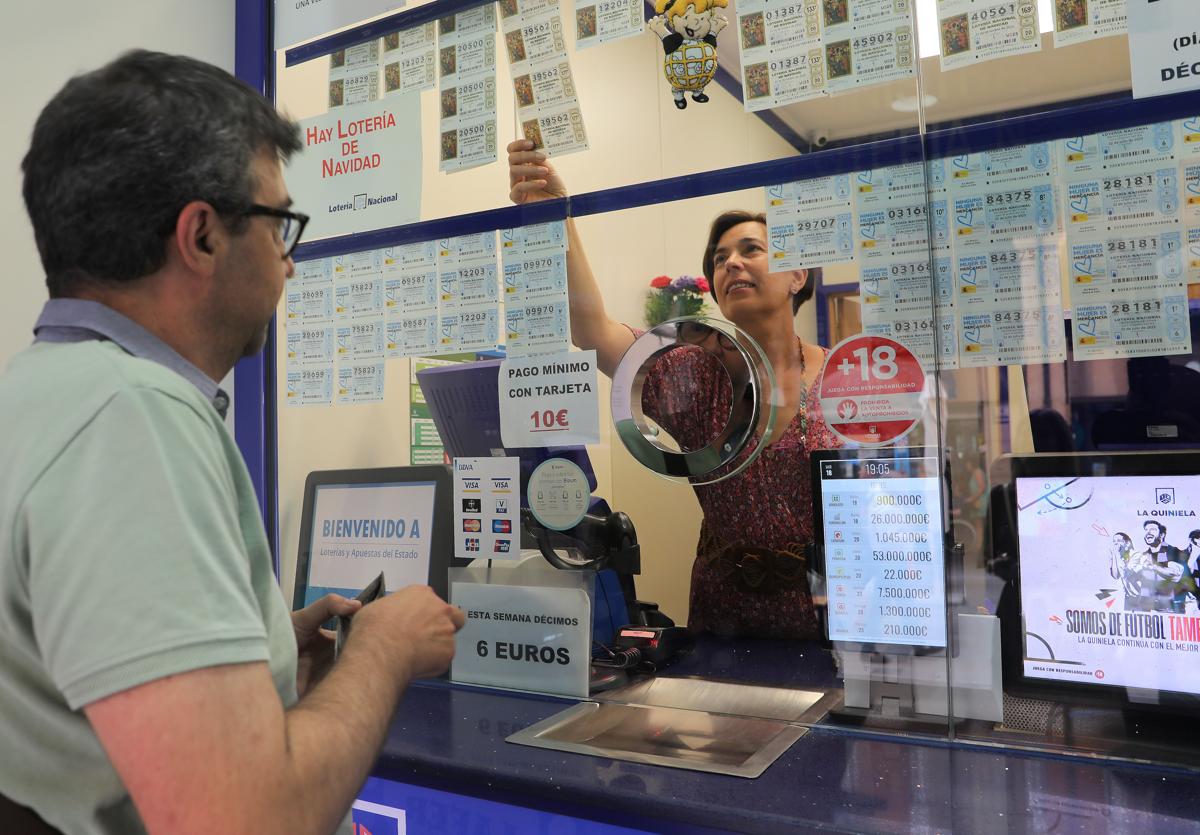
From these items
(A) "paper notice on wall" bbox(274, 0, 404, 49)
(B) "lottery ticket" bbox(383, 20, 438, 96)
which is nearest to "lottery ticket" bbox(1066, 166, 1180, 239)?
(B) "lottery ticket" bbox(383, 20, 438, 96)

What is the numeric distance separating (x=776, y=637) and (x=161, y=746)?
124 cm

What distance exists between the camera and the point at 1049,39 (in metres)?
1.34

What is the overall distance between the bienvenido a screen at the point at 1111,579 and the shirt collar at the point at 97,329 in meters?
1.09

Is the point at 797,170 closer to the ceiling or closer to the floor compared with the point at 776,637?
closer to the ceiling

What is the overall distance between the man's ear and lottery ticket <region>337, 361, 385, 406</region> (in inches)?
41.8

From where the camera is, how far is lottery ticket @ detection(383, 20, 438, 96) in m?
1.94

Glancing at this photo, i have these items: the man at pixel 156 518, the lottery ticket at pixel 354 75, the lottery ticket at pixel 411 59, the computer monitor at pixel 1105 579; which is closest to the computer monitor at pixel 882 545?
the computer monitor at pixel 1105 579

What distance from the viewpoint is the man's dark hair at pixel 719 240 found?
4.99 feet

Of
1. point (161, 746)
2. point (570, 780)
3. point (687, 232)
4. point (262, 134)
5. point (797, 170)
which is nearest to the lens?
point (161, 746)

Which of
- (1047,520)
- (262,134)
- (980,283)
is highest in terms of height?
(262,134)

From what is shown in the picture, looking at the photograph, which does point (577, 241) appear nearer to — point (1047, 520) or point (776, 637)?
point (776, 637)

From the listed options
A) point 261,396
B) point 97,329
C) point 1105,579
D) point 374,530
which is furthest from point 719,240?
point 261,396

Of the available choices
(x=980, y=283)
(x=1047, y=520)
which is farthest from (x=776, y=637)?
(x=980, y=283)

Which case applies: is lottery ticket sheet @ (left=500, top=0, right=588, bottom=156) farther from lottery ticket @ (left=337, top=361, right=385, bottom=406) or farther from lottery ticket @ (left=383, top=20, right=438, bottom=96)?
lottery ticket @ (left=337, top=361, right=385, bottom=406)
